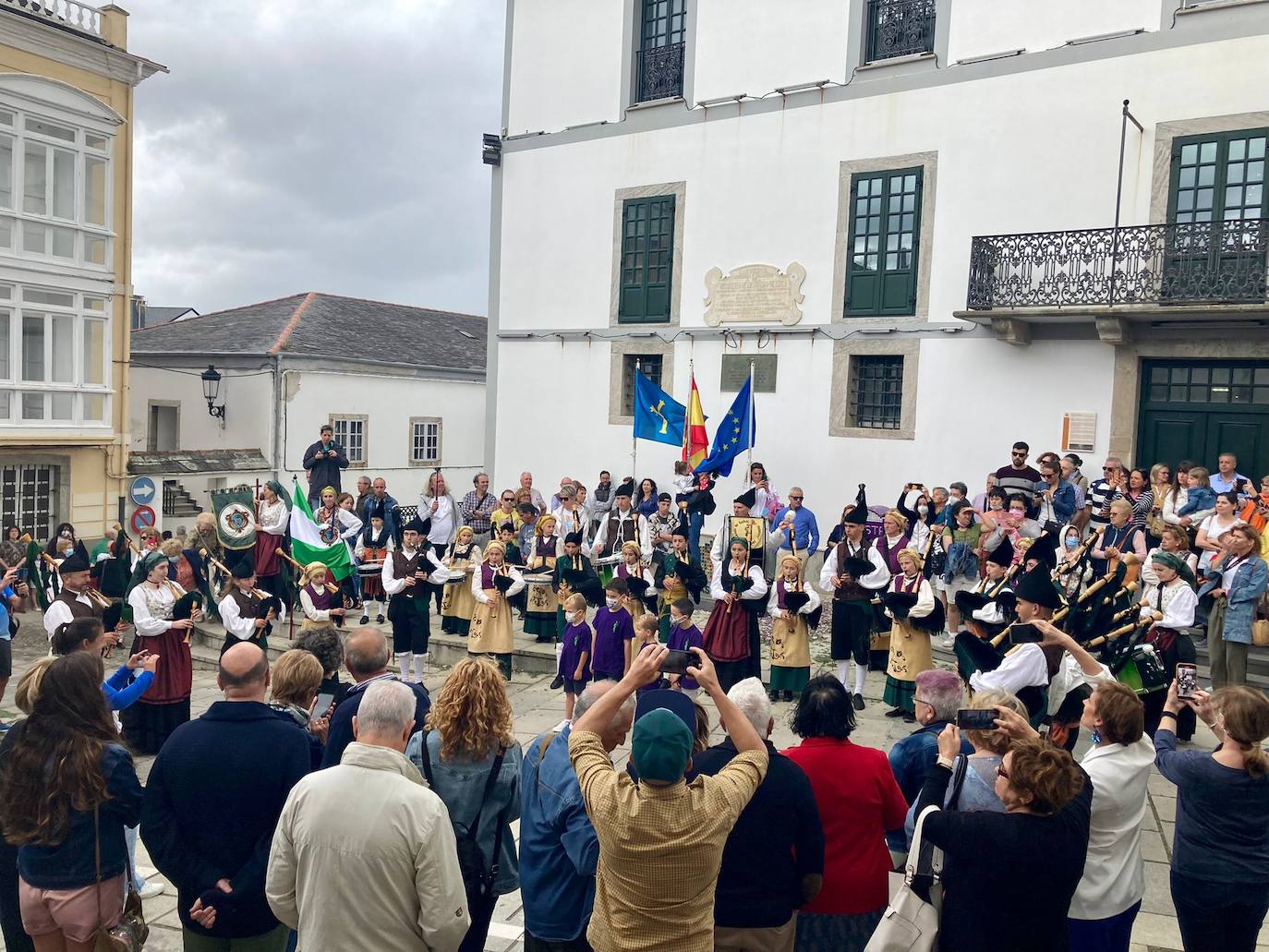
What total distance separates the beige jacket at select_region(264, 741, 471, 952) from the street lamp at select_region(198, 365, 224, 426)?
23291mm

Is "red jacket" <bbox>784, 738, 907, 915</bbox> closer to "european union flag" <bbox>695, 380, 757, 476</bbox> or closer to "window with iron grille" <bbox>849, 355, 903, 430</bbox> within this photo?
"european union flag" <bbox>695, 380, 757, 476</bbox>

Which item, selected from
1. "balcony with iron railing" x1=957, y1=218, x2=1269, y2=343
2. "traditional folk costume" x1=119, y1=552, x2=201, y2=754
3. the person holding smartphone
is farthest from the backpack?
"balcony with iron railing" x1=957, y1=218, x2=1269, y2=343

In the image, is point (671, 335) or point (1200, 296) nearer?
point (1200, 296)

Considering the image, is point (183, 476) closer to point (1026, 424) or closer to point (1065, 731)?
point (1026, 424)

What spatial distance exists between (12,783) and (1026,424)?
13.7 meters

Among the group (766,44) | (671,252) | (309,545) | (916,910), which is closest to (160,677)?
(309,545)

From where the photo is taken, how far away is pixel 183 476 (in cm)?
2333

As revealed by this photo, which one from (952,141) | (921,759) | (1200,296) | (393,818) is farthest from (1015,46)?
(393,818)

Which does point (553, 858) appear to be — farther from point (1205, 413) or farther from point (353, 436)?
point (353, 436)

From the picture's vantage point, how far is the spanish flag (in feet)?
52.3

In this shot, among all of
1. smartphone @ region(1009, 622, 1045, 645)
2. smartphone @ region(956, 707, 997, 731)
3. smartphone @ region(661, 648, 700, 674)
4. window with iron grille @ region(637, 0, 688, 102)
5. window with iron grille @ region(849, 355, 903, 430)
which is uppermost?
window with iron grille @ region(637, 0, 688, 102)

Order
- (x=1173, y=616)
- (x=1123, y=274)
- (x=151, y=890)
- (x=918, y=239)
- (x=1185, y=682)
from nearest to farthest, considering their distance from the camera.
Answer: (x=1185, y=682), (x=151, y=890), (x=1173, y=616), (x=1123, y=274), (x=918, y=239)

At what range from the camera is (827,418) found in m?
16.7

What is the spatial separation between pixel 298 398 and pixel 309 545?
640 inches
